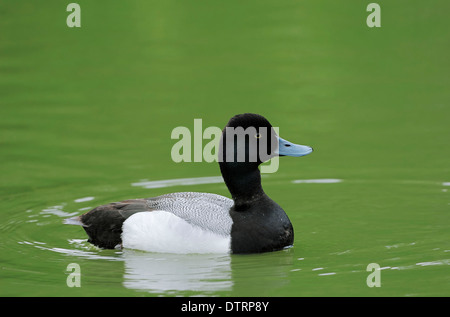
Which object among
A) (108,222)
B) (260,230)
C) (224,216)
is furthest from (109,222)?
(260,230)

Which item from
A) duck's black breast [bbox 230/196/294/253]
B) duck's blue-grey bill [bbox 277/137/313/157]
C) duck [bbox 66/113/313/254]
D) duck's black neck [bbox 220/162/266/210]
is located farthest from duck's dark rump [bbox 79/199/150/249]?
duck's blue-grey bill [bbox 277/137/313/157]

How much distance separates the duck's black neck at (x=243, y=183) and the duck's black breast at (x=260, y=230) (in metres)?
0.11

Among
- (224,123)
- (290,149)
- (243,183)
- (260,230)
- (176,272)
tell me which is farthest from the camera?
(224,123)

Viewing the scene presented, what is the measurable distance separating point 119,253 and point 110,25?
42.0 ft

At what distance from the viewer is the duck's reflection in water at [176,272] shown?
9.82 m

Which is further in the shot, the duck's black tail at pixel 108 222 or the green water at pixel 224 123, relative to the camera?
the duck's black tail at pixel 108 222

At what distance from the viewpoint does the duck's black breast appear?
11.0 metres

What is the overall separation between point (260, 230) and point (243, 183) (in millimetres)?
654

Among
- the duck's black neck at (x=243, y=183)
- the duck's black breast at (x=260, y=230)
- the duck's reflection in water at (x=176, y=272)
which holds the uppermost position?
the duck's black neck at (x=243, y=183)

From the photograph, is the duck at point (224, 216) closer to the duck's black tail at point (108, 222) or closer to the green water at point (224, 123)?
the duck's black tail at point (108, 222)

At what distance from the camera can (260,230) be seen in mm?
11094

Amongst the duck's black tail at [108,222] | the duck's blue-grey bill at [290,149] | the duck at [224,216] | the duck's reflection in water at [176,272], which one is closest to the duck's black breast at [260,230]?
the duck at [224,216]

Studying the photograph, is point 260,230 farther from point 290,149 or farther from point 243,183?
point 290,149

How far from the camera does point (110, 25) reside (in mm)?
23141
